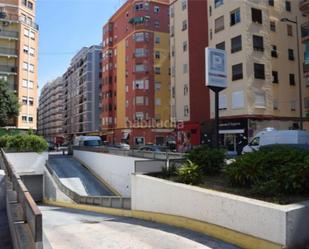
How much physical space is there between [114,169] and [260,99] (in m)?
16.8

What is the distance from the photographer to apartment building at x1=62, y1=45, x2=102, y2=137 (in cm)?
9162

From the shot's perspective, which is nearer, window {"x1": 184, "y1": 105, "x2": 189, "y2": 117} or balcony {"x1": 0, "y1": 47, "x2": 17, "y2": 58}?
window {"x1": 184, "y1": 105, "x2": 189, "y2": 117}

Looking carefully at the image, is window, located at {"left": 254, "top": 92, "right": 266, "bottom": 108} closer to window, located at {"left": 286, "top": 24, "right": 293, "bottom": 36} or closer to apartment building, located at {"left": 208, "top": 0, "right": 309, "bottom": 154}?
apartment building, located at {"left": 208, "top": 0, "right": 309, "bottom": 154}

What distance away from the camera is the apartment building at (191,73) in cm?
4325

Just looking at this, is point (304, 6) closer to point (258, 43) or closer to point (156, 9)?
point (258, 43)

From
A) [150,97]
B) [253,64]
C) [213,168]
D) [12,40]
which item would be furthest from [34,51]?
[213,168]

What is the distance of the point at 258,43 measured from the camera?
1399 inches

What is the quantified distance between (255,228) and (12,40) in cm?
5643

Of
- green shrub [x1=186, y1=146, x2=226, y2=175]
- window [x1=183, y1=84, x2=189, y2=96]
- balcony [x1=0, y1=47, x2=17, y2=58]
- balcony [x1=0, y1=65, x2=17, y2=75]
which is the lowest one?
green shrub [x1=186, y1=146, x2=226, y2=175]

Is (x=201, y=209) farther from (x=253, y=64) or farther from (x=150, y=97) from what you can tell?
(x=150, y=97)

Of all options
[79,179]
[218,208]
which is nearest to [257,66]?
[79,179]

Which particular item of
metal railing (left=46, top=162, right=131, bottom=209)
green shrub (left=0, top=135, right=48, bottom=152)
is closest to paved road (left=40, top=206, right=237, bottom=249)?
metal railing (left=46, top=162, right=131, bottom=209)

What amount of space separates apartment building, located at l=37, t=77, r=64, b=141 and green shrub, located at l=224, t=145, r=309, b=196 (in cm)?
11640

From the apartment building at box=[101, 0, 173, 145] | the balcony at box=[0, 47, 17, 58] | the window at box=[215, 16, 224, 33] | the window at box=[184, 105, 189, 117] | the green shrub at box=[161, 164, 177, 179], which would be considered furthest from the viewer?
the apartment building at box=[101, 0, 173, 145]
